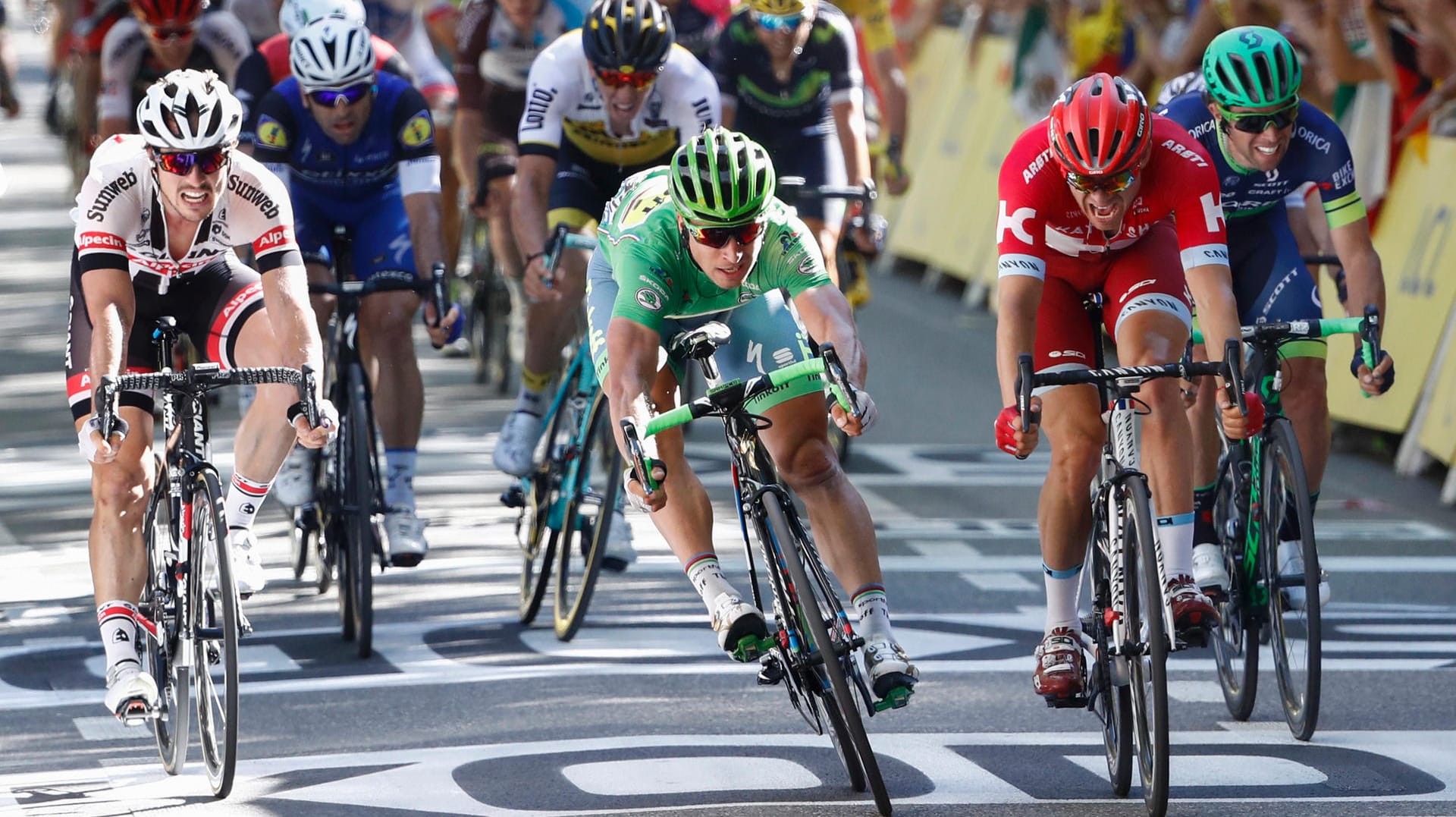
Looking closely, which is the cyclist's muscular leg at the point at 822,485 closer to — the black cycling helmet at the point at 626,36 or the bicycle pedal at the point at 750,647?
the bicycle pedal at the point at 750,647

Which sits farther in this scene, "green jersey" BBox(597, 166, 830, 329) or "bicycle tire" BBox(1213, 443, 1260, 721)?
"bicycle tire" BBox(1213, 443, 1260, 721)

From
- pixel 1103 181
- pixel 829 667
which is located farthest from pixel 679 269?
pixel 829 667

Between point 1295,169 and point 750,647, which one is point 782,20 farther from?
point 750,647

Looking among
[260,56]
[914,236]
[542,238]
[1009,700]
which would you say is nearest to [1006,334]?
[1009,700]

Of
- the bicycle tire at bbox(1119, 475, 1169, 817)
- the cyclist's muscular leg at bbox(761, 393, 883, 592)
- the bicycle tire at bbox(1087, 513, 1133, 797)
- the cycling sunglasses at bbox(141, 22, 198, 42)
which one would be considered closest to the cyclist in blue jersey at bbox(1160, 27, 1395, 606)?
the bicycle tire at bbox(1087, 513, 1133, 797)

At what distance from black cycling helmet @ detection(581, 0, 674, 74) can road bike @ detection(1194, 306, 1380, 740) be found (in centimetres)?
277

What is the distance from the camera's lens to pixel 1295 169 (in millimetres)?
7160

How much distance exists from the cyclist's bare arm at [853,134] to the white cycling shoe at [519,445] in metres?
2.62

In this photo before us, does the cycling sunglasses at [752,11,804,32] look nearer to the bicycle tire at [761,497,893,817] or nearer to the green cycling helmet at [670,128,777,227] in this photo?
the green cycling helmet at [670,128,777,227]

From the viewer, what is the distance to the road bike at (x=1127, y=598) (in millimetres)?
5496

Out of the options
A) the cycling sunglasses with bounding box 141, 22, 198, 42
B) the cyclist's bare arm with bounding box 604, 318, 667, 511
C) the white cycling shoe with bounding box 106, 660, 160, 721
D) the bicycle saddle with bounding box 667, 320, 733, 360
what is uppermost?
the cycling sunglasses with bounding box 141, 22, 198, 42

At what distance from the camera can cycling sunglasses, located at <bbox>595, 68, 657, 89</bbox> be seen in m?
8.48

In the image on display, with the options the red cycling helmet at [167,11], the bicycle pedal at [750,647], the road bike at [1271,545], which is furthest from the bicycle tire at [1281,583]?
the red cycling helmet at [167,11]

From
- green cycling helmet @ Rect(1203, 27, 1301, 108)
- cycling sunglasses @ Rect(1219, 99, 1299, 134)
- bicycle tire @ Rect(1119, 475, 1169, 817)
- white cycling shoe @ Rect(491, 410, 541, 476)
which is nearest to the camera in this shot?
bicycle tire @ Rect(1119, 475, 1169, 817)
